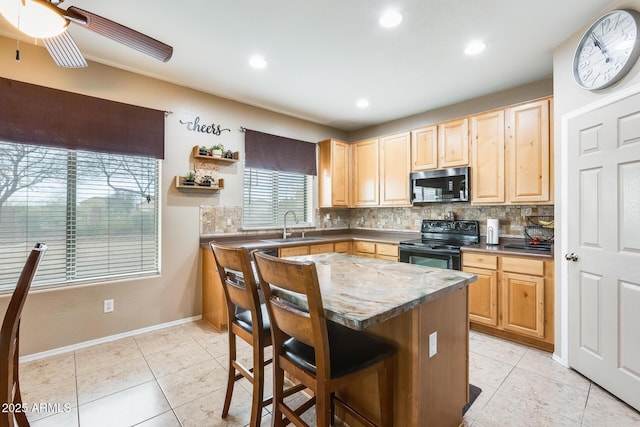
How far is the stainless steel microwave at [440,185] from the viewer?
3.60m

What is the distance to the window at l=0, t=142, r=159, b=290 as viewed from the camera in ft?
8.45

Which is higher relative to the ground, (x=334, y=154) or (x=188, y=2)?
(x=188, y=2)

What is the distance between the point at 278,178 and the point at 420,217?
2252 mm

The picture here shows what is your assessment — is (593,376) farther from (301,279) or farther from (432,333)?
(301,279)

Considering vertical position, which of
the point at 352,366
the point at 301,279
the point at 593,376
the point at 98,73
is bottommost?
the point at 593,376

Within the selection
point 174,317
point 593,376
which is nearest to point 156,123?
point 174,317

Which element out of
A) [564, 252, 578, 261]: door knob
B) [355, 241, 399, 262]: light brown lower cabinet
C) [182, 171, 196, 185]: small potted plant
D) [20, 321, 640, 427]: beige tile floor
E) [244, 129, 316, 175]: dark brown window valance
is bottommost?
[20, 321, 640, 427]: beige tile floor

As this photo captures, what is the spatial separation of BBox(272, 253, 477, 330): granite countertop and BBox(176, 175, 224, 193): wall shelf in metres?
2.04

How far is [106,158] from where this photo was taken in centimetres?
304

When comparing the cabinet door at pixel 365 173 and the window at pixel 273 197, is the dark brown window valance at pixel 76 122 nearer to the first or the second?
the window at pixel 273 197

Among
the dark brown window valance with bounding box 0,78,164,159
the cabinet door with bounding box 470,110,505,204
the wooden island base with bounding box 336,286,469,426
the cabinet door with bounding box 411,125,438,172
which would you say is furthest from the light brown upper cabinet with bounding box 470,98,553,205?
the dark brown window valance with bounding box 0,78,164,159

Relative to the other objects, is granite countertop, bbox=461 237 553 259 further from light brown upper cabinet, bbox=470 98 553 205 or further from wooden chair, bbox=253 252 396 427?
wooden chair, bbox=253 252 396 427

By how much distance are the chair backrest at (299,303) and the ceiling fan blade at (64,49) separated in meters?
1.80

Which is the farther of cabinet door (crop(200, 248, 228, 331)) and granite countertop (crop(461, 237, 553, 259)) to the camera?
cabinet door (crop(200, 248, 228, 331))
